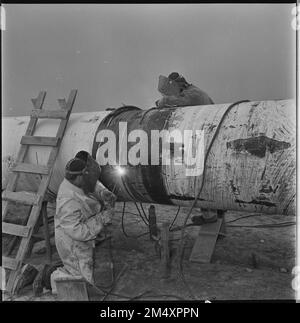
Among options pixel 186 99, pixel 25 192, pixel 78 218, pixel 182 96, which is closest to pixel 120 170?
pixel 78 218

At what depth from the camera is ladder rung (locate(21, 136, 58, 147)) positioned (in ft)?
14.1

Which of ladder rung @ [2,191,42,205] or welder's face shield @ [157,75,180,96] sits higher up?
welder's face shield @ [157,75,180,96]

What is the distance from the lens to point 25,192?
4246mm

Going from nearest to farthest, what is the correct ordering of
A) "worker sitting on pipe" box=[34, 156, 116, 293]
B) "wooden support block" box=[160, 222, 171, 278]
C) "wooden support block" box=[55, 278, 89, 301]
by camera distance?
"wooden support block" box=[55, 278, 89, 301] < "worker sitting on pipe" box=[34, 156, 116, 293] < "wooden support block" box=[160, 222, 171, 278]

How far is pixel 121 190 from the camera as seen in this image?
4.11m

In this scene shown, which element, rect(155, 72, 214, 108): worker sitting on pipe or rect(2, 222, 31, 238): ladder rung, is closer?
rect(2, 222, 31, 238): ladder rung

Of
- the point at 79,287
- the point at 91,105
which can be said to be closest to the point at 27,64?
the point at 91,105

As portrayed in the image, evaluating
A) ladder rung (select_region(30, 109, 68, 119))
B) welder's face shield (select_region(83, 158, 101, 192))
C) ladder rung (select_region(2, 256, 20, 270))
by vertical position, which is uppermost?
ladder rung (select_region(30, 109, 68, 119))

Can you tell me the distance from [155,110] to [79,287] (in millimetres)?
2214

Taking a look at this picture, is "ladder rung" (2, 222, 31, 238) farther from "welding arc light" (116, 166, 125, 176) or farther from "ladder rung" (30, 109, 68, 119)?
"ladder rung" (30, 109, 68, 119)

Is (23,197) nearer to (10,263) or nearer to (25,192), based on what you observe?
(25,192)

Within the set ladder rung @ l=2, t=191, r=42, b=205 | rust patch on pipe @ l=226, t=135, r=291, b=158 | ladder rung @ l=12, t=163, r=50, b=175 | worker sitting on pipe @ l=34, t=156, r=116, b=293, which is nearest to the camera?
rust patch on pipe @ l=226, t=135, r=291, b=158

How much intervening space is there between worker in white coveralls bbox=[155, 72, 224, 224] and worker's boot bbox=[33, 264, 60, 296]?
2461 millimetres

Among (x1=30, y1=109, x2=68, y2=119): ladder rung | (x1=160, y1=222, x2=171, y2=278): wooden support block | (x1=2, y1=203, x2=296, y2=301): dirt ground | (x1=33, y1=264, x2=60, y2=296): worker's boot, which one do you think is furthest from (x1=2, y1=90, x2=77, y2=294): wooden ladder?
(x1=160, y1=222, x2=171, y2=278): wooden support block
